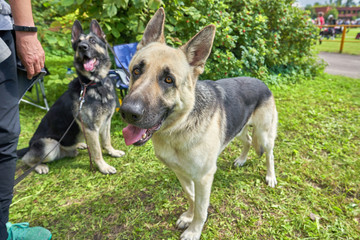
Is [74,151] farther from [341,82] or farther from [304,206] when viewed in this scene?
[341,82]

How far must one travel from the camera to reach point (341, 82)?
7.04m

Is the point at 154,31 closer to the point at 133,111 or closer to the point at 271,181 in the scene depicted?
the point at 133,111

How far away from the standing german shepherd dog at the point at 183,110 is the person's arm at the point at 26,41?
76cm

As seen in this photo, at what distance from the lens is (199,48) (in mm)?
1920

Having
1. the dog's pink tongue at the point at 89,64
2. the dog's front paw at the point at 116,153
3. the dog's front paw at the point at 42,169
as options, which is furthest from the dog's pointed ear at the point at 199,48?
the dog's front paw at the point at 42,169

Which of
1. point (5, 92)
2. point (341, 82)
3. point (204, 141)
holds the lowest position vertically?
point (341, 82)

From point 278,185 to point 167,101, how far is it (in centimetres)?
223

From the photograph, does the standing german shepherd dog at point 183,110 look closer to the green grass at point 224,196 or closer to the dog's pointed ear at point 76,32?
the green grass at point 224,196

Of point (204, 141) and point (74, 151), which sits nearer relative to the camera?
point (204, 141)

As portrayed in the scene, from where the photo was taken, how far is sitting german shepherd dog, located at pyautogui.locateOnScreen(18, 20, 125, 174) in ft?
10.5

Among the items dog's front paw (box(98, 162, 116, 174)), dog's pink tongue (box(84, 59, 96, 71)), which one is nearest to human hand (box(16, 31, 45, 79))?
dog's pink tongue (box(84, 59, 96, 71))

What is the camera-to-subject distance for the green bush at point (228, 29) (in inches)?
186

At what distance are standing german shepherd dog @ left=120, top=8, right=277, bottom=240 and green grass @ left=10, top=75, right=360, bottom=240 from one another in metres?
0.47

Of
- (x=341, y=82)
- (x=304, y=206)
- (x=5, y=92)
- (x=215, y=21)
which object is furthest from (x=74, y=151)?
(x=341, y=82)
